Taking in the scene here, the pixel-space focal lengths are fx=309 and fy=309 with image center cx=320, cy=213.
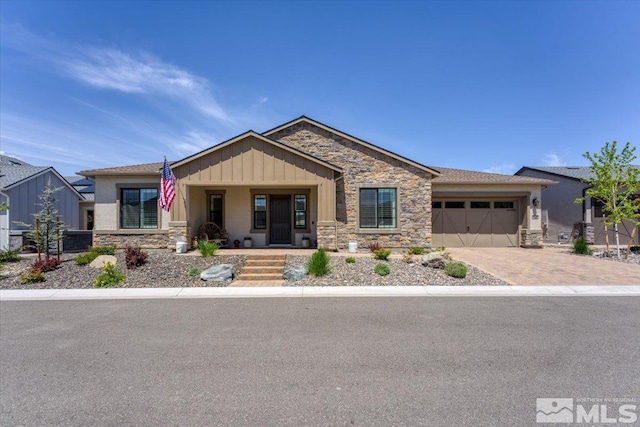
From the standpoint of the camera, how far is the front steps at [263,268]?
1010 centimetres

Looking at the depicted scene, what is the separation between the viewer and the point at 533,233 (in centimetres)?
1630

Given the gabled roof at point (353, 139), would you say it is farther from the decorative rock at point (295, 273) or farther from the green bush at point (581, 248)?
the green bush at point (581, 248)

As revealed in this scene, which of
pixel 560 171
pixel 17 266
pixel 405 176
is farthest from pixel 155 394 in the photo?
pixel 560 171

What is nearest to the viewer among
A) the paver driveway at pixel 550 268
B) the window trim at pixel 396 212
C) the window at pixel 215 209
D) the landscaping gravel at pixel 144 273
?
the landscaping gravel at pixel 144 273

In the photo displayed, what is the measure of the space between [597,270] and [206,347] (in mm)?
13063

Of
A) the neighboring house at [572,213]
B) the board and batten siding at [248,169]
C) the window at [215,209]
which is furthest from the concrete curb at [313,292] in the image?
the neighboring house at [572,213]

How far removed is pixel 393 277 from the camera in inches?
381

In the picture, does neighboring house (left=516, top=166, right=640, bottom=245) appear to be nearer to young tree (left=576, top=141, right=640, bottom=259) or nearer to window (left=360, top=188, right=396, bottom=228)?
young tree (left=576, top=141, right=640, bottom=259)

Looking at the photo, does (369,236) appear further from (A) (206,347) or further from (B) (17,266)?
(B) (17,266)

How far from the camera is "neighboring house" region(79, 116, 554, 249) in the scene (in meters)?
12.8

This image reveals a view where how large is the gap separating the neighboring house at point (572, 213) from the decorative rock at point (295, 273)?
56.6 feet

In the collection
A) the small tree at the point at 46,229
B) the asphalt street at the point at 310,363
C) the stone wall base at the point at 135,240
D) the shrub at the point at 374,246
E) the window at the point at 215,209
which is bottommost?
the asphalt street at the point at 310,363

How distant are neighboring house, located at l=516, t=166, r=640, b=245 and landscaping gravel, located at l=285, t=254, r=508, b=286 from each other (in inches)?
505

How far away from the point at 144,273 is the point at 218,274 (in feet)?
8.21
